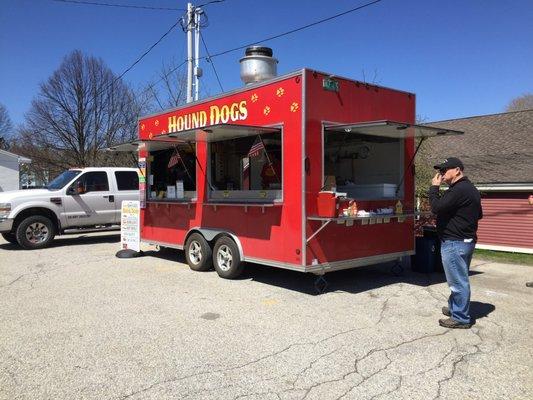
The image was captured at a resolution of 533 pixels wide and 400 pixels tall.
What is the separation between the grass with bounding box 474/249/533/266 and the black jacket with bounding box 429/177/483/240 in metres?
6.89

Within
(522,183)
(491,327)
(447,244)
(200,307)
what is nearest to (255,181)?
(200,307)

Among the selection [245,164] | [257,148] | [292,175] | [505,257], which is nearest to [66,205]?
[245,164]

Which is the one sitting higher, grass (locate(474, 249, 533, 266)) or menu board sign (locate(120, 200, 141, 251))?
menu board sign (locate(120, 200, 141, 251))

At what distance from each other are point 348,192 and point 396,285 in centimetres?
172

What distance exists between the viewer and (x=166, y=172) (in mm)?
10586

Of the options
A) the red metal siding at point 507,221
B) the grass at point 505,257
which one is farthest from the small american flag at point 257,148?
the red metal siding at point 507,221

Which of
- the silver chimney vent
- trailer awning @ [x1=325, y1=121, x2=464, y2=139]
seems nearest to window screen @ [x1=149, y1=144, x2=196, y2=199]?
the silver chimney vent

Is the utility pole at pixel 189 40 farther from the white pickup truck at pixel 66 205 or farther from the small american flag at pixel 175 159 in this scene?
the small american flag at pixel 175 159

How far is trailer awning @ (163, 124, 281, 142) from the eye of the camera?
24.4ft

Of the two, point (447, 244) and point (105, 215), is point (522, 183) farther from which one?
point (105, 215)

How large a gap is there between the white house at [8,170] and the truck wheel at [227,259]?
31.3 m

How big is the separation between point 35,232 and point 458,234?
10.8 metres

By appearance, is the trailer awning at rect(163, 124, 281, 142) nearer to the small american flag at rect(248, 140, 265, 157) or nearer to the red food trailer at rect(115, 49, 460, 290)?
the red food trailer at rect(115, 49, 460, 290)

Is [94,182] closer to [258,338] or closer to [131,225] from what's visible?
[131,225]
